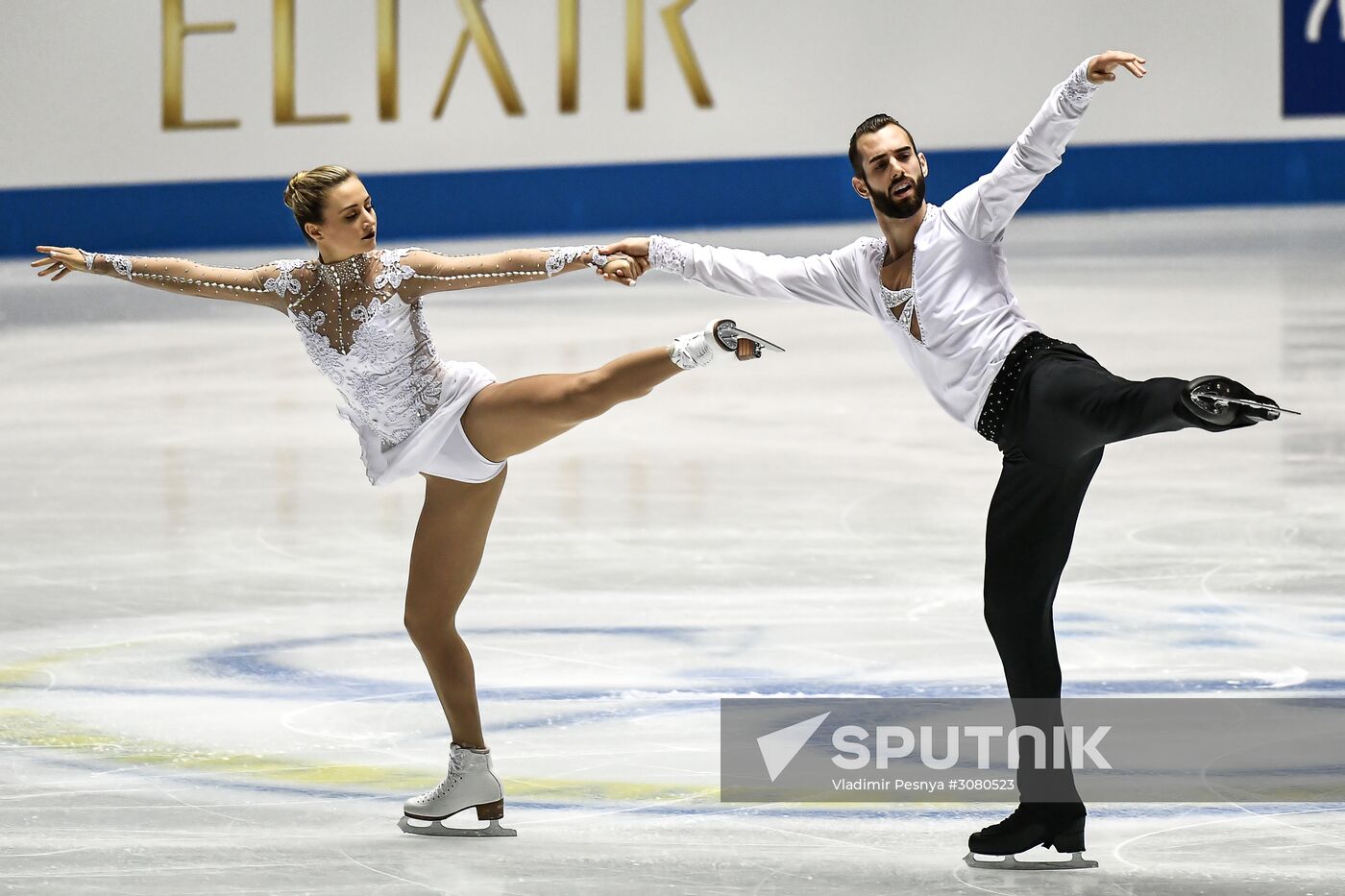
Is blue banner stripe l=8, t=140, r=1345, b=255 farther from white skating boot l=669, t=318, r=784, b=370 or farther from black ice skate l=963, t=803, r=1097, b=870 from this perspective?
black ice skate l=963, t=803, r=1097, b=870

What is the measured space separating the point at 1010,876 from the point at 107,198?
563 inches

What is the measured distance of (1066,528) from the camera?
315 cm

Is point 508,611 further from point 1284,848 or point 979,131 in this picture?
point 979,131

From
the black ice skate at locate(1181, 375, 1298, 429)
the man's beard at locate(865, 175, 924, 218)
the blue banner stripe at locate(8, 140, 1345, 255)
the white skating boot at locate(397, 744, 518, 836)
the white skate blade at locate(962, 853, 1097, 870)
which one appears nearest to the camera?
the black ice skate at locate(1181, 375, 1298, 429)

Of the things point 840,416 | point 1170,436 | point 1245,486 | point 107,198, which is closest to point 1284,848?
point 1245,486

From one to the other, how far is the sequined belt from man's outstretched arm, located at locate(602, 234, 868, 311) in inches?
12.8

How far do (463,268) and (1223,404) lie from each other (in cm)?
136

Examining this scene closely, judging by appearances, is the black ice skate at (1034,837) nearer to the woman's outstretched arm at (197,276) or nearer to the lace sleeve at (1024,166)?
the lace sleeve at (1024,166)

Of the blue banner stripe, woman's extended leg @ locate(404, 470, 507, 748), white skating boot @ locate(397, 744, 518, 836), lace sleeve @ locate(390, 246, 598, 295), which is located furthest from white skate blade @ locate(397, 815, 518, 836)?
the blue banner stripe

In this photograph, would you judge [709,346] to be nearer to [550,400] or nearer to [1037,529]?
[550,400]

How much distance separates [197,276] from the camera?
3.58 metres

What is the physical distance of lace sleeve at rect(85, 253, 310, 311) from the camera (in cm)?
350

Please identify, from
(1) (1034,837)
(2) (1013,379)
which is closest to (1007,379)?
(2) (1013,379)

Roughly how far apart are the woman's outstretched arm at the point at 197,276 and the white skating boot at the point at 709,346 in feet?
2.39
